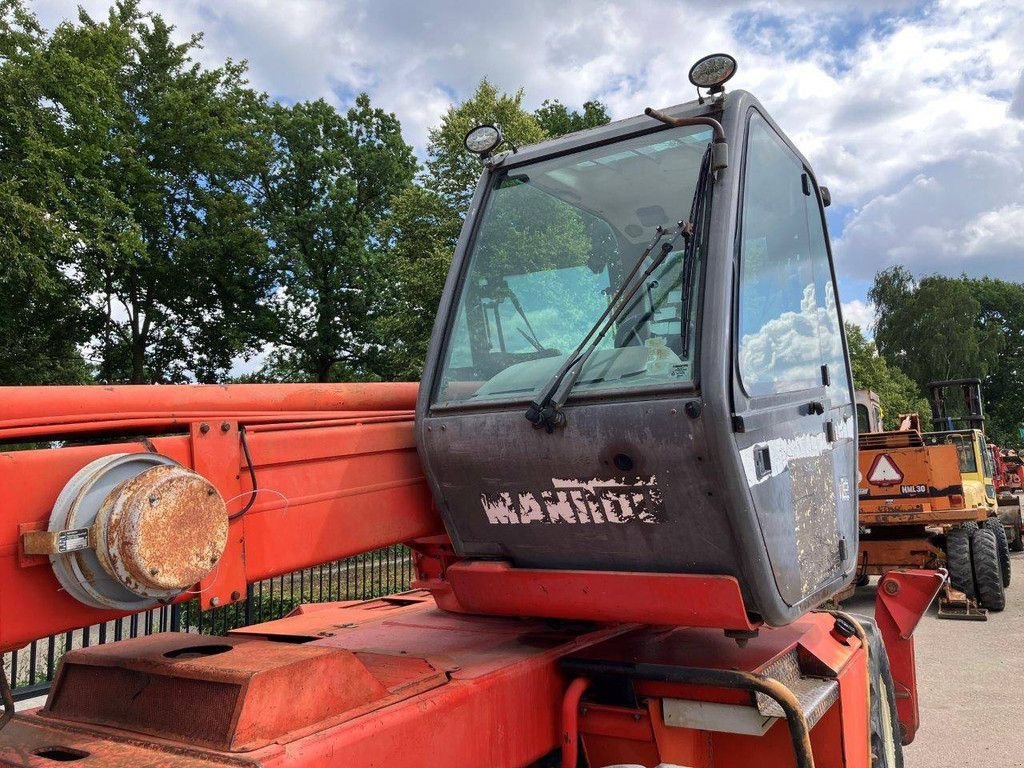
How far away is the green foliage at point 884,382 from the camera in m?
41.8

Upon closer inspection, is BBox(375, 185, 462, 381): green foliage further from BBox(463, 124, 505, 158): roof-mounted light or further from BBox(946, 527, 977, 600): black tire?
BBox(463, 124, 505, 158): roof-mounted light

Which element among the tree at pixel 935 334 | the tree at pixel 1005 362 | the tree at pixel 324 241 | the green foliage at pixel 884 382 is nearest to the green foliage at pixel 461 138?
the tree at pixel 324 241

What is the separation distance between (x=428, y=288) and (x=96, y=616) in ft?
47.9

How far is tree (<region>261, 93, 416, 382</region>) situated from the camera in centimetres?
2333

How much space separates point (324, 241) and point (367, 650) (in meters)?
22.6

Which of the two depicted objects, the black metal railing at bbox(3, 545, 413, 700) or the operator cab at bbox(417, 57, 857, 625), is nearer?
the operator cab at bbox(417, 57, 857, 625)

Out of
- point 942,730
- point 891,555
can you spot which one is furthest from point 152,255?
point 942,730

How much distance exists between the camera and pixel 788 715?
2.51m

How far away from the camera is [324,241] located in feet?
79.4

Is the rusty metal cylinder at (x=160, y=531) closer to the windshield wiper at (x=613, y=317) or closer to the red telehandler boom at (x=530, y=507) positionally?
the red telehandler boom at (x=530, y=507)

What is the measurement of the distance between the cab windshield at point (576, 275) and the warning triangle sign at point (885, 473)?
961cm

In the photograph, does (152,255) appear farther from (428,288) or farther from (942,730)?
(942,730)

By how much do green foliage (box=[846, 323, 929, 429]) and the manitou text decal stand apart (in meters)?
40.0

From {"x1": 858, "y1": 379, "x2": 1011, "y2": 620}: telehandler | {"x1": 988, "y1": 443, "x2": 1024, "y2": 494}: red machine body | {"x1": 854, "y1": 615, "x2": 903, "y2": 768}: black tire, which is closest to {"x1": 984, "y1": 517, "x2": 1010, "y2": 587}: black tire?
{"x1": 858, "y1": 379, "x2": 1011, "y2": 620}: telehandler
